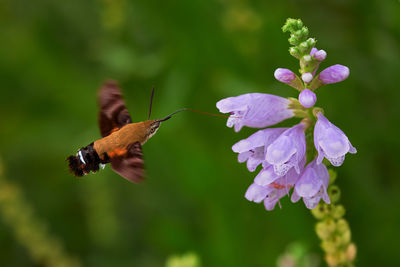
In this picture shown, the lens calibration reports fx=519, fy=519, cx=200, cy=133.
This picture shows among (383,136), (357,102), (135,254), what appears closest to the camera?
(383,136)

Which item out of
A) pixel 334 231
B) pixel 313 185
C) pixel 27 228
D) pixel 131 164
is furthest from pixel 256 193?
pixel 27 228

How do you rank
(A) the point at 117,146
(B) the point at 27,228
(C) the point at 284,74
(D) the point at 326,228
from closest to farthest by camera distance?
(C) the point at 284,74, (D) the point at 326,228, (A) the point at 117,146, (B) the point at 27,228

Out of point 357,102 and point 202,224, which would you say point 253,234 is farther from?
point 357,102

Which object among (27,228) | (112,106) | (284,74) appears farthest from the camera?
(27,228)

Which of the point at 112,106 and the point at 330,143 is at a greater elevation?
the point at 112,106

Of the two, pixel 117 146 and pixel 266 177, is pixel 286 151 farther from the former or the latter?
pixel 117 146

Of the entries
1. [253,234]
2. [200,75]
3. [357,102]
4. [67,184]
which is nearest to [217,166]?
[253,234]
